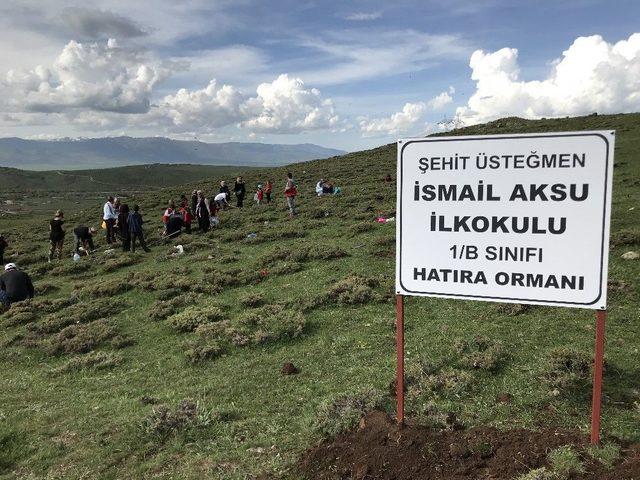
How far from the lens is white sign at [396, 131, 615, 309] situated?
15.2 ft

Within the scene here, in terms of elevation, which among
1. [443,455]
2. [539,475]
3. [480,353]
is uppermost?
[539,475]

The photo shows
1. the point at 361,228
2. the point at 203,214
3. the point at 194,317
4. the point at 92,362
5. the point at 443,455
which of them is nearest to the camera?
the point at 443,455

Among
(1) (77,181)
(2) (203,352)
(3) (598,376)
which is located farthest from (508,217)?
(1) (77,181)

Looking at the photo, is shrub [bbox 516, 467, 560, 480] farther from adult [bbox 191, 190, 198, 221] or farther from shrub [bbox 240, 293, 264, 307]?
adult [bbox 191, 190, 198, 221]

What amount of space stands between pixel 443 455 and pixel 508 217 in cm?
258

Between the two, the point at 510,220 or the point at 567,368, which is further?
the point at 567,368

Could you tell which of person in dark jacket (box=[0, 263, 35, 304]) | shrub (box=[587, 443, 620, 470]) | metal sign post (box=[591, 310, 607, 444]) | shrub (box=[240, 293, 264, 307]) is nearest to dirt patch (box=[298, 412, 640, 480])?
shrub (box=[587, 443, 620, 470])

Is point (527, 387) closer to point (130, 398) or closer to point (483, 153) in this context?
point (483, 153)

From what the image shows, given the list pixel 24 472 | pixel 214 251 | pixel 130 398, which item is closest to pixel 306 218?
pixel 214 251

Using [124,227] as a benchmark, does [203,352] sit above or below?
below

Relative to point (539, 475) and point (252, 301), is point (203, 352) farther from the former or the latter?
point (539, 475)

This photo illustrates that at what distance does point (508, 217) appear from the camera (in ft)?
16.4

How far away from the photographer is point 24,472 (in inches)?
245

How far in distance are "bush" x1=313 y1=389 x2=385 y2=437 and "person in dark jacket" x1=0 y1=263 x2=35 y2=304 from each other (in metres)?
13.2
